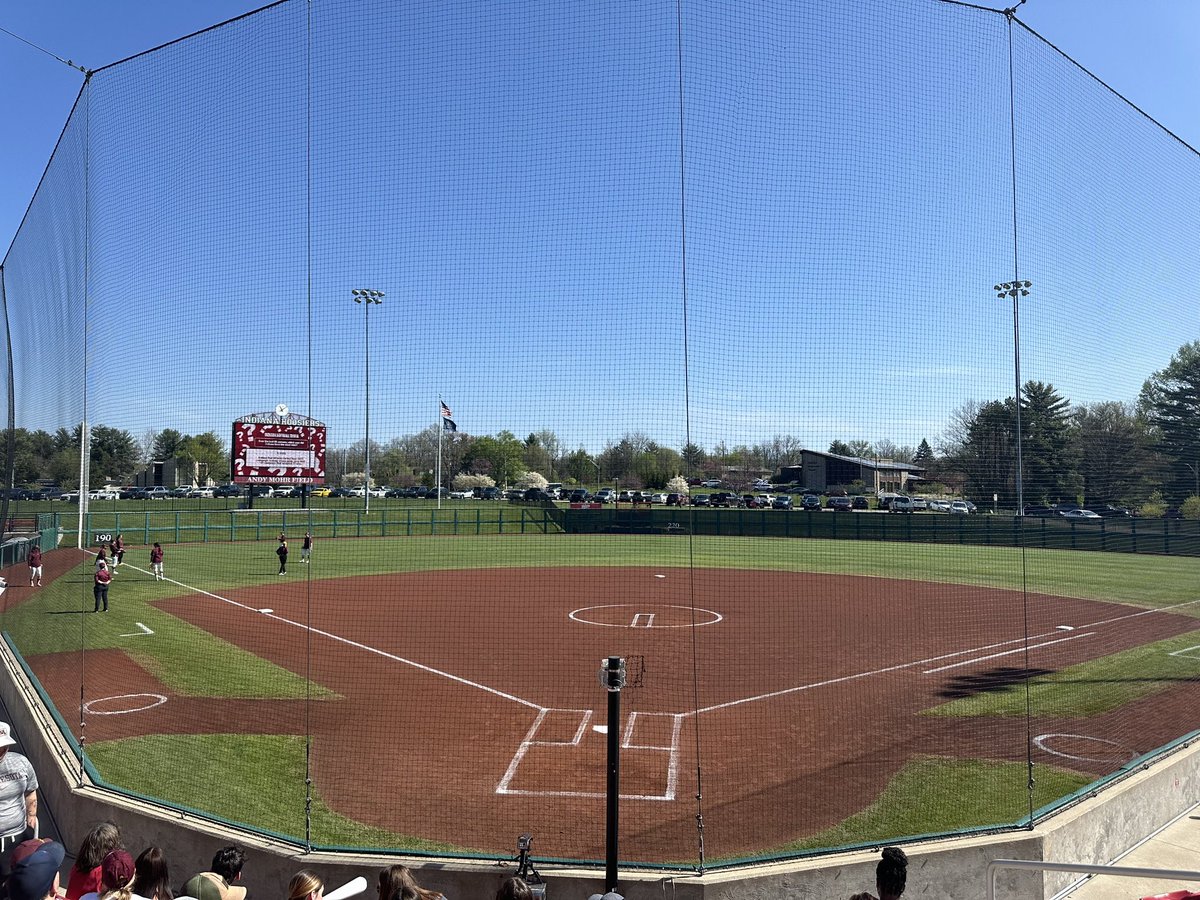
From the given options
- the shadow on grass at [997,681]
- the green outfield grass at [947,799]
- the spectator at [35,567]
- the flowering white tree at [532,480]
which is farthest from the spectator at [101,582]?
the shadow on grass at [997,681]

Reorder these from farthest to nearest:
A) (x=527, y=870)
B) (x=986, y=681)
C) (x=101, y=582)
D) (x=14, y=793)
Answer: (x=101, y=582) → (x=986, y=681) → (x=14, y=793) → (x=527, y=870)

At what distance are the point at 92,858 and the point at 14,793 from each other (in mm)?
1649

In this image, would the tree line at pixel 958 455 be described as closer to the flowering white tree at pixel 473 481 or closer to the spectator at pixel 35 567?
the flowering white tree at pixel 473 481

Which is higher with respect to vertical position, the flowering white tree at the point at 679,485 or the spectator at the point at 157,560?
the flowering white tree at the point at 679,485

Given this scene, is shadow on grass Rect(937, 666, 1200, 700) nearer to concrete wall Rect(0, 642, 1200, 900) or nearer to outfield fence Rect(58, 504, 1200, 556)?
concrete wall Rect(0, 642, 1200, 900)

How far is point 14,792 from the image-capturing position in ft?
15.9

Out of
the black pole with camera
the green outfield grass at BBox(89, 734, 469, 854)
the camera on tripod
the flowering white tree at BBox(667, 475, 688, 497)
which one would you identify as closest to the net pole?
the black pole with camera

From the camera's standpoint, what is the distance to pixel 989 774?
750cm

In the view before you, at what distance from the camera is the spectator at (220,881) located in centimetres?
361

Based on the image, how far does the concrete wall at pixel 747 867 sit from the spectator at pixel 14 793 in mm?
832

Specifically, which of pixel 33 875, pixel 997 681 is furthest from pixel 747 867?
pixel 997 681

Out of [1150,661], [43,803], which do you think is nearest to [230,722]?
[43,803]

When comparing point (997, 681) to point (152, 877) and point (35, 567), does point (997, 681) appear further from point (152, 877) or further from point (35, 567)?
point (35, 567)

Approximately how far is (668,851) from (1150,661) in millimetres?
10446
